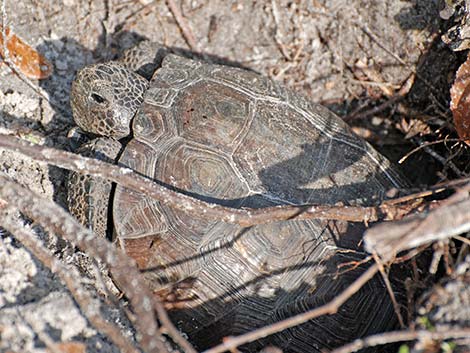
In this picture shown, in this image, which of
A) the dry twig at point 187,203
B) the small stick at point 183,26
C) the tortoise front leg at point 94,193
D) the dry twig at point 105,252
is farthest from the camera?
the small stick at point 183,26

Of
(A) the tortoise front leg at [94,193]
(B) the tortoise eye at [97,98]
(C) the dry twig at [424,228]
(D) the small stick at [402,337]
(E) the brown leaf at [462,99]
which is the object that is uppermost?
(E) the brown leaf at [462,99]

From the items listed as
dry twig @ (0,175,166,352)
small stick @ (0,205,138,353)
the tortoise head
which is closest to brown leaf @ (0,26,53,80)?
the tortoise head

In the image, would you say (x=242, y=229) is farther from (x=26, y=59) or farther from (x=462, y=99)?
(x=26, y=59)

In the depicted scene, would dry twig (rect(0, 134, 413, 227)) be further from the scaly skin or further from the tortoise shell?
the scaly skin

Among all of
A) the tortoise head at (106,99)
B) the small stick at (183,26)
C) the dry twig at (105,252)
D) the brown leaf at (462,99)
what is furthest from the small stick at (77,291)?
the brown leaf at (462,99)

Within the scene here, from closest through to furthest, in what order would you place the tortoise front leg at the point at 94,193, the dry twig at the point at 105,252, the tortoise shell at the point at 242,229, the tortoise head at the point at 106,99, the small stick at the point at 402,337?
the small stick at the point at 402,337 → the dry twig at the point at 105,252 → the tortoise shell at the point at 242,229 → the tortoise front leg at the point at 94,193 → the tortoise head at the point at 106,99

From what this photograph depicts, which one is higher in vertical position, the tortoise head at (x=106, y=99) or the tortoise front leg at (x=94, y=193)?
the tortoise head at (x=106, y=99)

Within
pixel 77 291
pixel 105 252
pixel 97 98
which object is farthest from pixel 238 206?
pixel 97 98

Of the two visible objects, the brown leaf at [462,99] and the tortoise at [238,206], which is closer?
the tortoise at [238,206]

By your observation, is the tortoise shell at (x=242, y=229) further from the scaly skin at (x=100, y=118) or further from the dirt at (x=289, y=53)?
the dirt at (x=289, y=53)
